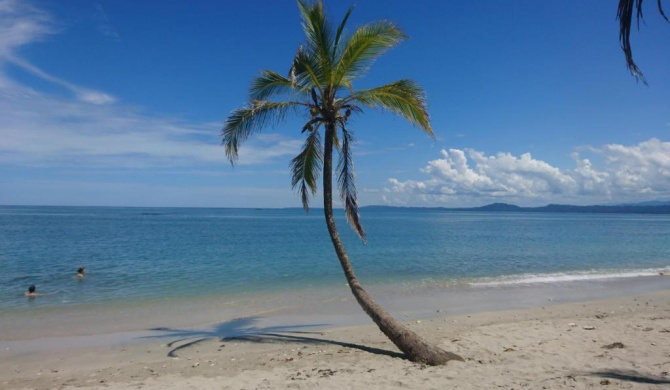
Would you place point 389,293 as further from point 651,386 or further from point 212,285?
point 651,386

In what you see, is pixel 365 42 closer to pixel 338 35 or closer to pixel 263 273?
pixel 338 35

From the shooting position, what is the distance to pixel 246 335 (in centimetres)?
1130

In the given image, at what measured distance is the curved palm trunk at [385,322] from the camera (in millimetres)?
8242

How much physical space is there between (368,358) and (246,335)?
383 centimetres

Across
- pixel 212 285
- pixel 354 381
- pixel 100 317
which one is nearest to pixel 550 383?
pixel 354 381

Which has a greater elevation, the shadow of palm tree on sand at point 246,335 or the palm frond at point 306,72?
the palm frond at point 306,72

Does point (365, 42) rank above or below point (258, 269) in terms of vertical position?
above

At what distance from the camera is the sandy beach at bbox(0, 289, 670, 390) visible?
7.19 metres

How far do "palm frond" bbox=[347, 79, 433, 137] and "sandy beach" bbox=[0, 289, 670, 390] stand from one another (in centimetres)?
453

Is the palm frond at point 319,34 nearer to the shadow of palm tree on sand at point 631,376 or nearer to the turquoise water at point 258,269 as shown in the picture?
the shadow of palm tree on sand at point 631,376

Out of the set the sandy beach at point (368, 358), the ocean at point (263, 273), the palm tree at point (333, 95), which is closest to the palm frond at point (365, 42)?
the palm tree at point (333, 95)

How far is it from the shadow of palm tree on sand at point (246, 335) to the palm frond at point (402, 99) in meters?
4.74

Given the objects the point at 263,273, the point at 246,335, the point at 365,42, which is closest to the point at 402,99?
the point at 365,42

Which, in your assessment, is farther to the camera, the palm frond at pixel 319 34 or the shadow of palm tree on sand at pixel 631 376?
the palm frond at pixel 319 34
